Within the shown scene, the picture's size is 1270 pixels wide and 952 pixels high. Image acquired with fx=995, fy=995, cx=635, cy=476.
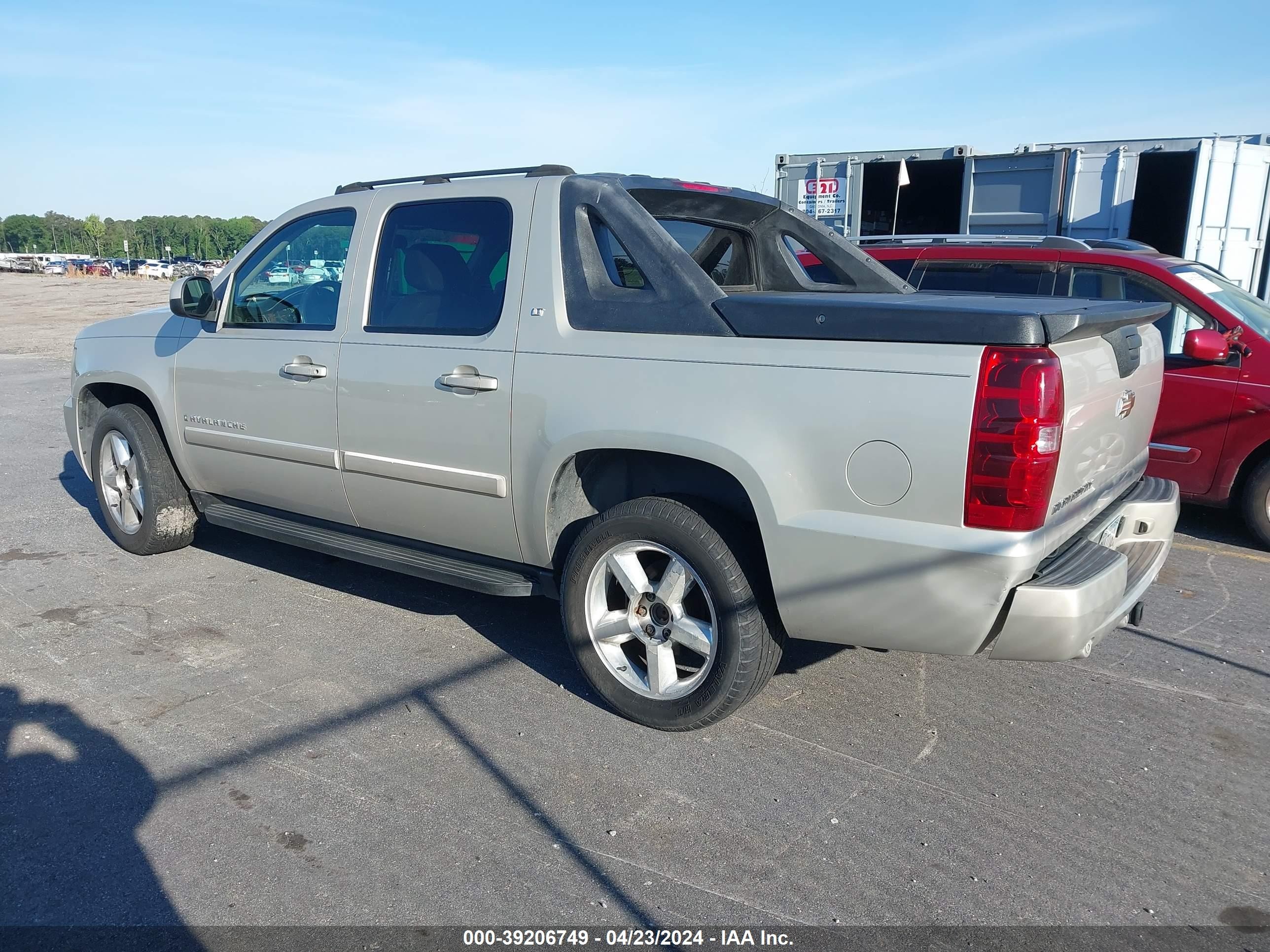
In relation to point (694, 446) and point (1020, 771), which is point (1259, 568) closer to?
point (1020, 771)

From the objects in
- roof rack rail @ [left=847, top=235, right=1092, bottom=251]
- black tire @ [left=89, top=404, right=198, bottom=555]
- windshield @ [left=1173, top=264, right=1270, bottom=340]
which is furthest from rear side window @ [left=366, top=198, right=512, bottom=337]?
windshield @ [left=1173, top=264, right=1270, bottom=340]

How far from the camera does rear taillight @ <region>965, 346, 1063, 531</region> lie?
9.45 ft

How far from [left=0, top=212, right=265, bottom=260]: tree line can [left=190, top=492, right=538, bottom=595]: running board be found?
647ft

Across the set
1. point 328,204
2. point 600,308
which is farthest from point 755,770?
point 328,204

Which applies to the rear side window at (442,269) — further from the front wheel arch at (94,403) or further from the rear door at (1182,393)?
the rear door at (1182,393)

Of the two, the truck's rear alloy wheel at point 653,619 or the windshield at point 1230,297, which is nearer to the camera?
the truck's rear alloy wheel at point 653,619

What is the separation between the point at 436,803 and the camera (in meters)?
3.25

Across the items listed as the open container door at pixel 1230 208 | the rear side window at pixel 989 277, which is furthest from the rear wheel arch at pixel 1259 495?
the open container door at pixel 1230 208

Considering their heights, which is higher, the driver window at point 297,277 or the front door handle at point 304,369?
the driver window at point 297,277

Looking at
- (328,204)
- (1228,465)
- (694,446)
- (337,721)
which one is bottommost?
(337,721)

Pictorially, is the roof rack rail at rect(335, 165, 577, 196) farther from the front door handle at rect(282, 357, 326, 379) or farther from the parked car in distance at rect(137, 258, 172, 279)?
the parked car in distance at rect(137, 258, 172, 279)

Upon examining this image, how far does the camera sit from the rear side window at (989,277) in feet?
21.1

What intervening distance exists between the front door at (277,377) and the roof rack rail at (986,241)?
4.01 m

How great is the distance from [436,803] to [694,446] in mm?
1459
